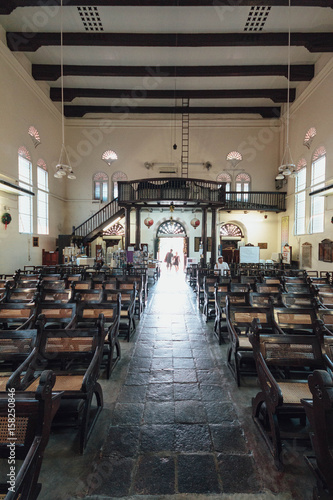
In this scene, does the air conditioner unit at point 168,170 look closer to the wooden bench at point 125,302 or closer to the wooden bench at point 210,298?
the wooden bench at point 210,298

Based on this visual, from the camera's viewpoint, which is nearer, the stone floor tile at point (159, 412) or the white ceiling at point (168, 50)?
the stone floor tile at point (159, 412)

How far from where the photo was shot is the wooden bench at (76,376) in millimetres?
2088

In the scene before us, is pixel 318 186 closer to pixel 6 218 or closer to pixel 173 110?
pixel 173 110

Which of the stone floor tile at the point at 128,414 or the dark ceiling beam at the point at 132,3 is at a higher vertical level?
the dark ceiling beam at the point at 132,3

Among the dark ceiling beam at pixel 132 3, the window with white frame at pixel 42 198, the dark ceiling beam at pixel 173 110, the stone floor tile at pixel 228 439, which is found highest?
the dark ceiling beam at pixel 173 110

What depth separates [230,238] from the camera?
1570 centimetres

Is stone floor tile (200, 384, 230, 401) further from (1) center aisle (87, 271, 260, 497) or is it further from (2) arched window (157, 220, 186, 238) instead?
(2) arched window (157, 220, 186, 238)

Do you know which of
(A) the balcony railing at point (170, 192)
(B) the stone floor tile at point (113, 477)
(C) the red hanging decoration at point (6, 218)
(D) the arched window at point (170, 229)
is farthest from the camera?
(D) the arched window at point (170, 229)

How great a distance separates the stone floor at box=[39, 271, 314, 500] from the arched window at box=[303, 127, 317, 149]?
11.6 meters

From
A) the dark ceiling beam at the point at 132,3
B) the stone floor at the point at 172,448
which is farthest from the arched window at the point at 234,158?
the stone floor at the point at 172,448

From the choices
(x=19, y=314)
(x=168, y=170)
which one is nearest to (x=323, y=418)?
(x=19, y=314)

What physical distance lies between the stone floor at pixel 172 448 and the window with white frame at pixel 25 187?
936cm

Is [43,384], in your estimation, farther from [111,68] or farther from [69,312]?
[111,68]

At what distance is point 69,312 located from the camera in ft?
11.8
